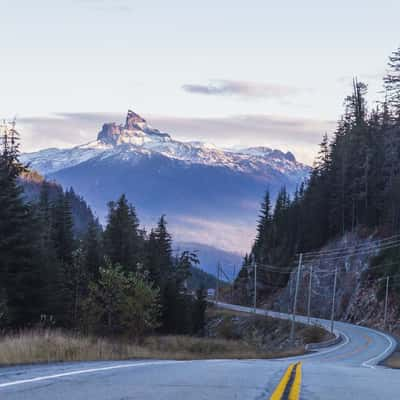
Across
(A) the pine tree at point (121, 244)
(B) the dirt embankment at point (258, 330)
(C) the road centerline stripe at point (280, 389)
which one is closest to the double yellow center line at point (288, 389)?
(C) the road centerline stripe at point (280, 389)

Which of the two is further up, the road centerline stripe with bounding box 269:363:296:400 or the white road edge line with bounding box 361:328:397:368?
the road centerline stripe with bounding box 269:363:296:400

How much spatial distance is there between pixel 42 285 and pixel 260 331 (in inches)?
1808

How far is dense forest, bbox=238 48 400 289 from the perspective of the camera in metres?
80.9

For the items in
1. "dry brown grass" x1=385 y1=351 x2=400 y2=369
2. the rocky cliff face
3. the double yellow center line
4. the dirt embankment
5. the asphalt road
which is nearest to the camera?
the asphalt road

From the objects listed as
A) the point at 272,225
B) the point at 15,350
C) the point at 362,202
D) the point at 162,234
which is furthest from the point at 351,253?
the point at 15,350

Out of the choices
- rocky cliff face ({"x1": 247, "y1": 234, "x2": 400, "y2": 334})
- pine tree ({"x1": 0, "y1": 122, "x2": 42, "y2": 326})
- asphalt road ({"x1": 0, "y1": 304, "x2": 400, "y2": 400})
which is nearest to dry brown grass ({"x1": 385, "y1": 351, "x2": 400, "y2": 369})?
pine tree ({"x1": 0, "y1": 122, "x2": 42, "y2": 326})

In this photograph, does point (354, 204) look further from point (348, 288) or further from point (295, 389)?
point (295, 389)

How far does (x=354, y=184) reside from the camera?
88000 millimetres

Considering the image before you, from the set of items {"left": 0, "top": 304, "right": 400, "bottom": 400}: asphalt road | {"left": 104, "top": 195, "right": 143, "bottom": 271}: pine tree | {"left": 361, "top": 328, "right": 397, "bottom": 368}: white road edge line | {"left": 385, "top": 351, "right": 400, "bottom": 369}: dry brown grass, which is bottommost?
{"left": 361, "top": 328, "right": 397, "bottom": 368}: white road edge line

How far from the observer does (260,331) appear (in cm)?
8225

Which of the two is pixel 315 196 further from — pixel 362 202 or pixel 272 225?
pixel 272 225

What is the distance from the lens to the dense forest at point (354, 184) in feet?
266

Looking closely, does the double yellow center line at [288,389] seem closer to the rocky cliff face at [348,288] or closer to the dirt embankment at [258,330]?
the dirt embankment at [258,330]

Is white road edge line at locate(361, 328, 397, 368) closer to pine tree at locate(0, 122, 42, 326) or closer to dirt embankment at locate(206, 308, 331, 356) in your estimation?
dirt embankment at locate(206, 308, 331, 356)
